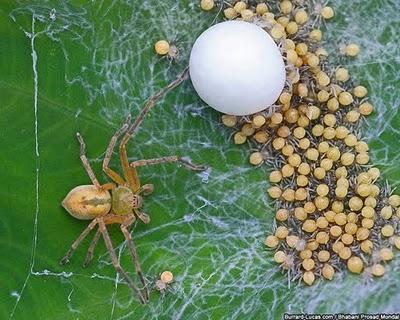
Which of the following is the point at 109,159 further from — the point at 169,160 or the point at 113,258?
the point at 113,258

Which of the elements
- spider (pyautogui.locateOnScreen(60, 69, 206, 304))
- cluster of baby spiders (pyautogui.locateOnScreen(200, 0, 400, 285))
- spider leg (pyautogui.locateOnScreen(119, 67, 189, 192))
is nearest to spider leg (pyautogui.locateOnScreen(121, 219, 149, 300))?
spider (pyautogui.locateOnScreen(60, 69, 206, 304))

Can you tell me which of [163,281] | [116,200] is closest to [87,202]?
[116,200]

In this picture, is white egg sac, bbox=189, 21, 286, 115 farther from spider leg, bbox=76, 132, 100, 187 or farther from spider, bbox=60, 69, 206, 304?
spider leg, bbox=76, 132, 100, 187

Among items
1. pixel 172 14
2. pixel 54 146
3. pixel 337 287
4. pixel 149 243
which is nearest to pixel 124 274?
pixel 149 243

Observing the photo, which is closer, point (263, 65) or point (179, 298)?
point (263, 65)

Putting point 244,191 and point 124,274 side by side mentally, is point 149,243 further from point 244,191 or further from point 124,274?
point 244,191

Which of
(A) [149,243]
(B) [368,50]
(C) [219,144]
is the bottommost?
(A) [149,243]
